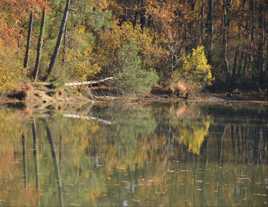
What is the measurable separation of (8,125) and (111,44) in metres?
23.5

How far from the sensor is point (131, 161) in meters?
18.8

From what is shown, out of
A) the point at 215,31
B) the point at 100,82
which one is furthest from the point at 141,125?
the point at 215,31

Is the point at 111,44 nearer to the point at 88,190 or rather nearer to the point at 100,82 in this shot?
the point at 100,82

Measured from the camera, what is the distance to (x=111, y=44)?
4984 cm

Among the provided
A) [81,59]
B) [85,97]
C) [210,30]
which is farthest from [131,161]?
[210,30]

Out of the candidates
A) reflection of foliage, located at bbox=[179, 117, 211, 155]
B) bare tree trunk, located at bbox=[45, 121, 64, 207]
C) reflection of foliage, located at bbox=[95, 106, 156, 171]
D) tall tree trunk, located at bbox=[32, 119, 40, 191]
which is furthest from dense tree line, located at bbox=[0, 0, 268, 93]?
bare tree trunk, located at bbox=[45, 121, 64, 207]

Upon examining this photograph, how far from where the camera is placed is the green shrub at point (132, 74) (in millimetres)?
45344

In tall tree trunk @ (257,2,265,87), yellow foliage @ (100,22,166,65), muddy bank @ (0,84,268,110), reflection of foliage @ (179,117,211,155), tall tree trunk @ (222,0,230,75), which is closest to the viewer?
reflection of foliage @ (179,117,211,155)

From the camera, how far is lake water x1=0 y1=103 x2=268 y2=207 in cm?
1391

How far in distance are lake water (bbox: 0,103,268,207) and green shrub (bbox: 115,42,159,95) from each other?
40.3ft

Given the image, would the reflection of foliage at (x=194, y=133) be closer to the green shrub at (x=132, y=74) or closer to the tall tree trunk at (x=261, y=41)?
the green shrub at (x=132, y=74)

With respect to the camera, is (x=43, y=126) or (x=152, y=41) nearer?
(x=43, y=126)

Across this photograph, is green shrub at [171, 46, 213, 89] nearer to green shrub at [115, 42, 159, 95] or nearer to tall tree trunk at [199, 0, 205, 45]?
green shrub at [115, 42, 159, 95]

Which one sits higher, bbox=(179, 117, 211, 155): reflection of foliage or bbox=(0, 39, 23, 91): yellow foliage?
bbox=(0, 39, 23, 91): yellow foliage
